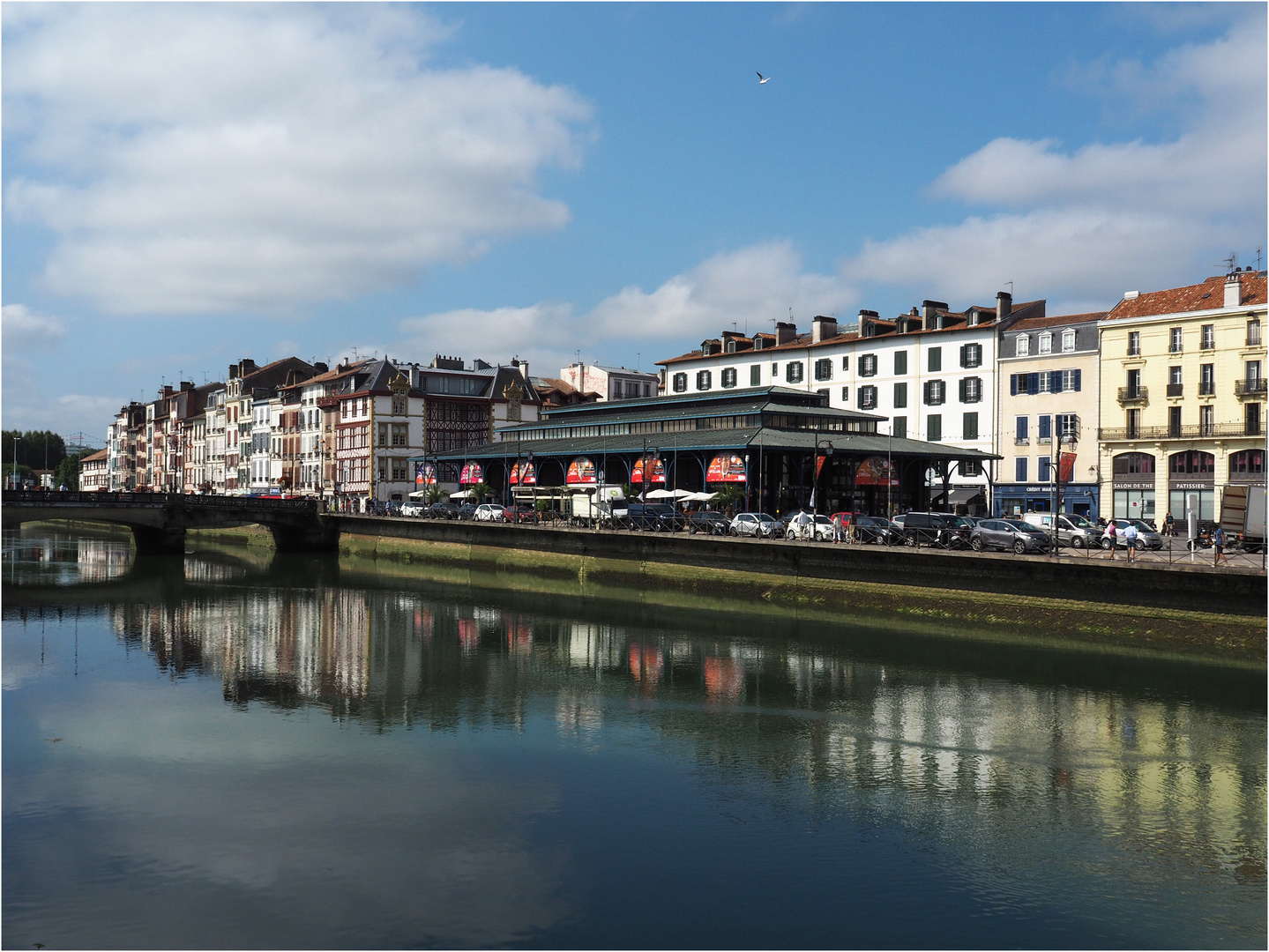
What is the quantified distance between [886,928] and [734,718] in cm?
1100

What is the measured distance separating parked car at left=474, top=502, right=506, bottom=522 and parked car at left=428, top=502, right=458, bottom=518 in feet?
10.3

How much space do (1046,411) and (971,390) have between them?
585cm

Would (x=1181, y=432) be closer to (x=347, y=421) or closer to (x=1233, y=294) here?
(x=1233, y=294)

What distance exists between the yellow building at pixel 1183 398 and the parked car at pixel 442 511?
4220cm

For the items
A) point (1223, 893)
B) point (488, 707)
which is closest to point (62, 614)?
point (488, 707)

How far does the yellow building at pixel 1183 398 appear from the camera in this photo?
190 ft

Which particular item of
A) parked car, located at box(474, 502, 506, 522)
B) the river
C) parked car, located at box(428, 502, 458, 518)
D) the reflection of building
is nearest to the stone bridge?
parked car, located at box(428, 502, 458, 518)

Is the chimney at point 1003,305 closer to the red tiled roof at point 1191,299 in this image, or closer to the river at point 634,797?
the red tiled roof at point 1191,299

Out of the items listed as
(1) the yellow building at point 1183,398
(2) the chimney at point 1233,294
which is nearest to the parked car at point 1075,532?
(1) the yellow building at point 1183,398

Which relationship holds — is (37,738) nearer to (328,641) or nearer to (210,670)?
(210,670)

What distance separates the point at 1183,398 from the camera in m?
60.6

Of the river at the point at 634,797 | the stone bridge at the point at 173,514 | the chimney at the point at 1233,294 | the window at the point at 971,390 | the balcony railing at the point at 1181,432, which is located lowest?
the river at the point at 634,797

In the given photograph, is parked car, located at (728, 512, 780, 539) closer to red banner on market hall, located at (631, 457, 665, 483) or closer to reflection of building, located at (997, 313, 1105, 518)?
red banner on market hall, located at (631, 457, 665, 483)

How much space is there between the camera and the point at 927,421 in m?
74.5
